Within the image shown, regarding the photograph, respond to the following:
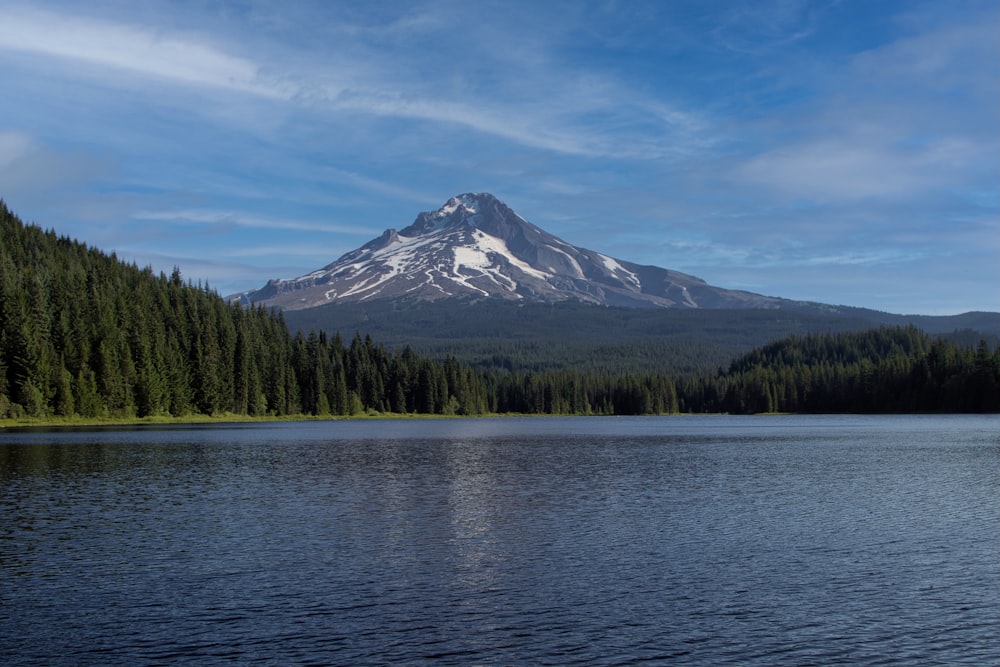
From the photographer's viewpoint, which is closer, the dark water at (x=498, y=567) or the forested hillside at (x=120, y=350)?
the dark water at (x=498, y=567)

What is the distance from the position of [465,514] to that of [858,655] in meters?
24.4

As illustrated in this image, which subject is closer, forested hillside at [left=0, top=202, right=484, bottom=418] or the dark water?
the dark water

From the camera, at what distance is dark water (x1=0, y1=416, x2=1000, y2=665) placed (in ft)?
71.2

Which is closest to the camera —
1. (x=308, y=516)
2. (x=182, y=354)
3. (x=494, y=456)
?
(x=308, y=516)

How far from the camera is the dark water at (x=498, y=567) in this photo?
2169cm

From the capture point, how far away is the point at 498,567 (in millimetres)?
30641

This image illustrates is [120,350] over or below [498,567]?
over

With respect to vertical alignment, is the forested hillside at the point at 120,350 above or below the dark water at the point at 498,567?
above

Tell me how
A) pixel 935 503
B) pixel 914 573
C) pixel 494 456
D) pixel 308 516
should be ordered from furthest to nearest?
pixel 494 456, pixel 935 503, pixel 308 516, pixel 914 573

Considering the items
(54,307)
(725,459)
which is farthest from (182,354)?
(725,459)

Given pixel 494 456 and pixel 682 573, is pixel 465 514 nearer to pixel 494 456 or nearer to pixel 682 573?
pixel 682 573

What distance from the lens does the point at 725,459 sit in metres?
76.4

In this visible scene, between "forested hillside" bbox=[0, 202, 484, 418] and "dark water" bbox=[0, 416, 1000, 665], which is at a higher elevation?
"forested hillside" bbox=[0, 202, 484, 418]

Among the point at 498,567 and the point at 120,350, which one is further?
the point at 120,350
